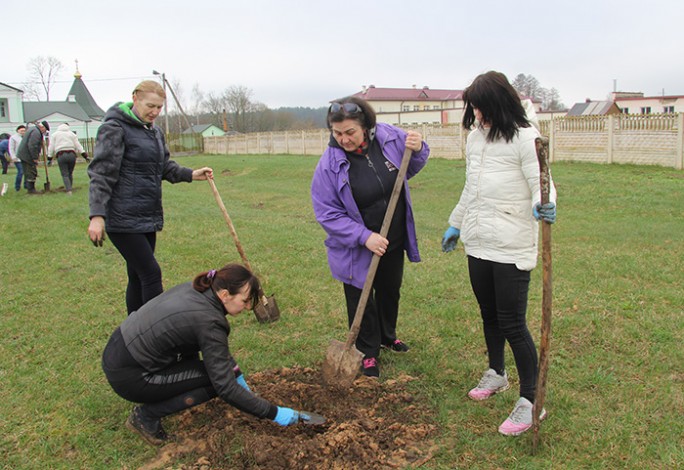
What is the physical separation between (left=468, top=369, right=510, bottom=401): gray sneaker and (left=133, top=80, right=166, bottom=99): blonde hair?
9.27ft

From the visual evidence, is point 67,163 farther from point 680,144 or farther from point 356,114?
point 680,144

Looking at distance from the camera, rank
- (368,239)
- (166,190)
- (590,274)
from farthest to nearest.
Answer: (166,190)
(590,274)
(368,239)

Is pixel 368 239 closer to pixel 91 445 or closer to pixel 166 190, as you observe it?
pixel 91 445

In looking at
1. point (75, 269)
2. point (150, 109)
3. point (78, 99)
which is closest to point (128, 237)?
point (150, 109)

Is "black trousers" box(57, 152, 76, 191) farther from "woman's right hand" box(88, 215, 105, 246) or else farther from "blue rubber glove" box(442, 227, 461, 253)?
"blue rubber glove" box(442, 227, 461, 253)

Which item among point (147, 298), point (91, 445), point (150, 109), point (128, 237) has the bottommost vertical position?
point (91, 445)

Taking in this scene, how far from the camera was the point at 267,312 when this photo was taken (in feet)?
16.0

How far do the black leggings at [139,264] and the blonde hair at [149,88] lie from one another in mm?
985

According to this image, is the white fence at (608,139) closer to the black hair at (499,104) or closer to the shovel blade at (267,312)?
the shovel blade at (267,312)

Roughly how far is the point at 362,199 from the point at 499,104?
1092 mm

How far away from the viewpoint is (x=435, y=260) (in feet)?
22.1

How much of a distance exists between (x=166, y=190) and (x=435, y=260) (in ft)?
35.1

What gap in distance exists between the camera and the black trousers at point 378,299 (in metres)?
3.81

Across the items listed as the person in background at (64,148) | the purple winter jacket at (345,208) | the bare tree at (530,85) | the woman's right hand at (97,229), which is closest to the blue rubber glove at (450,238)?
the purple winter jacket at (345,208)
